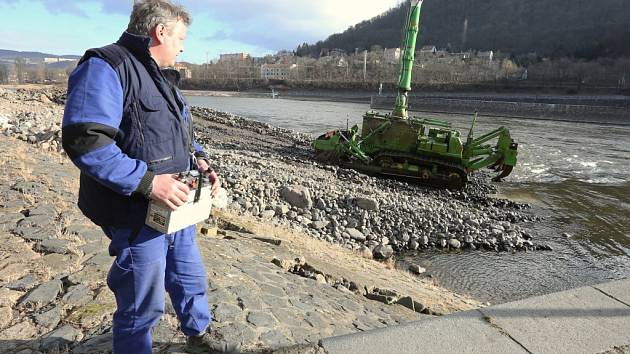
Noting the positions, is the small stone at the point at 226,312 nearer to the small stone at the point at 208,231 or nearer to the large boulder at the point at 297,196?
the small stone at the point at 208,231

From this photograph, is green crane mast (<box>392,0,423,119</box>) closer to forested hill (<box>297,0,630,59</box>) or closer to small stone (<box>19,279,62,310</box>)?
small stone (<box>19,279,62,310</box>)

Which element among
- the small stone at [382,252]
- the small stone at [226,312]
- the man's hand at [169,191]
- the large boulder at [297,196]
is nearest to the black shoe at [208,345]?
the small stone at [226,312]

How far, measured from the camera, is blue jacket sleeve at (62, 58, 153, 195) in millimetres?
1681

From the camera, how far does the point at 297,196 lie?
9.48 m

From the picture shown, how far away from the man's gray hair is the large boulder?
7464 mm

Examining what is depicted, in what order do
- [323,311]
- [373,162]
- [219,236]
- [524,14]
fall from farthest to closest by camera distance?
[524,14] → [373,162] → [219,236] → [323,311]

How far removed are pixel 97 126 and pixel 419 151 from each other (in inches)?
524

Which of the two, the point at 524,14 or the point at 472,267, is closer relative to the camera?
the point at 472,267

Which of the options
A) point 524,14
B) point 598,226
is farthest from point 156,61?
point 524,14

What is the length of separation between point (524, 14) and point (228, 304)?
559 feet

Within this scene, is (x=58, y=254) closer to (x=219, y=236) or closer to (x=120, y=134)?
(x=219, y=236)

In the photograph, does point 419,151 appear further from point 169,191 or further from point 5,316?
point 169,191

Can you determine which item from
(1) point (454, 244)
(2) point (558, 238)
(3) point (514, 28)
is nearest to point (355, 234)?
(1) point (454, 244)

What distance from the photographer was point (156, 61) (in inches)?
80.9
